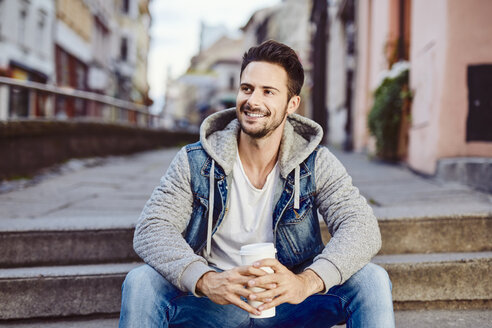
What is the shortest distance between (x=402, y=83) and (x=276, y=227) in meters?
4.76

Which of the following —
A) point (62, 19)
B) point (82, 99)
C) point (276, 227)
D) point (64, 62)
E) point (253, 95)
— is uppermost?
point (62, 19)

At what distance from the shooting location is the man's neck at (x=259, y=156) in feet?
8.08

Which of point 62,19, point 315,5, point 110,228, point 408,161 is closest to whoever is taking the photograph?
point 110,228

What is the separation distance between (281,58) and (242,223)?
790 millimetres

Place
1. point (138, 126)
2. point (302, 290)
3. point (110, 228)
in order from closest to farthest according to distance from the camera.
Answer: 1. point (302, 290)
2. point (110, 228)
3. point (138, 126)

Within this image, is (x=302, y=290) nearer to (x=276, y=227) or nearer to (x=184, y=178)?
(x=276, y=227)

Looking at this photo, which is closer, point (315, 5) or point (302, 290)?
point (302, 290)

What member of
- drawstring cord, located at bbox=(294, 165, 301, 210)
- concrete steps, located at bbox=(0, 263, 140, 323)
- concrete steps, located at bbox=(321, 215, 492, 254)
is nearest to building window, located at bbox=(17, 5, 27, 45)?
concrete steps, located at bbox=(0, 263, 140, 323)

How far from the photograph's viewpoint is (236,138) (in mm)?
2525

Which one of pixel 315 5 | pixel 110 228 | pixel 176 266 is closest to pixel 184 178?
pixel 176 266

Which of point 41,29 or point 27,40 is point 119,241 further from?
point 41,29

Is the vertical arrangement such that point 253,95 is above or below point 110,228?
above

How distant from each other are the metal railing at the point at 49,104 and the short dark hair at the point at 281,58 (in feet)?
13.8

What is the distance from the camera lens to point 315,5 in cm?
1842
